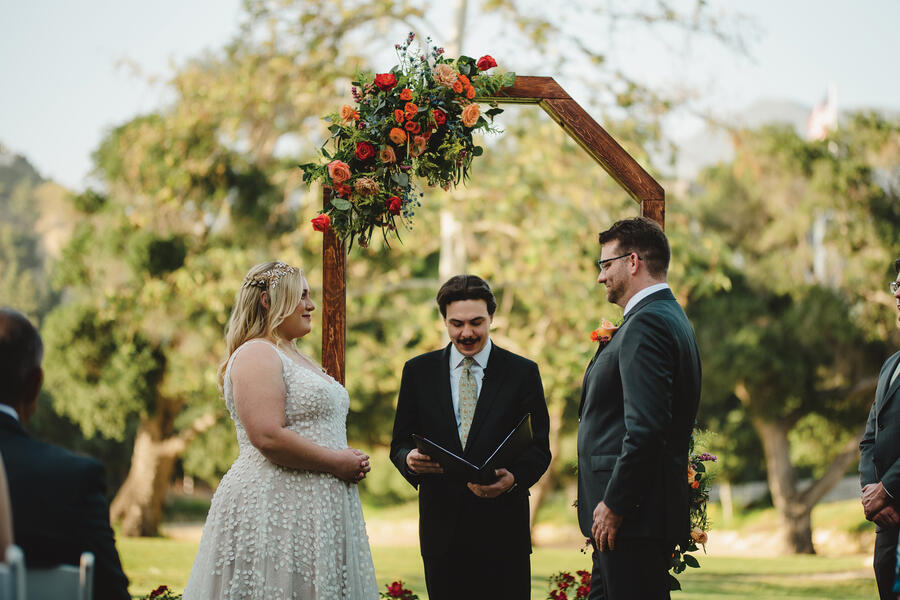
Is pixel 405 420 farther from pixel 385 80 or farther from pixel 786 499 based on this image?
pixel 786 499

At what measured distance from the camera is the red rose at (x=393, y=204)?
4.33 metres

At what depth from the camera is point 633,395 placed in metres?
3.33

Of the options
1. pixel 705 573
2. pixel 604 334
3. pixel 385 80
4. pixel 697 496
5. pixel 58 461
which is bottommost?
pixel 705 573

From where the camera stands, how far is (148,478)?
17750 mm

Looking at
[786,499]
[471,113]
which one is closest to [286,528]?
[471,113]

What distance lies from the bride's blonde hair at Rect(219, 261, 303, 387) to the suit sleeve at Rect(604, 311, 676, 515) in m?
1.43

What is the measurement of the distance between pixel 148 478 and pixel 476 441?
15359 mm

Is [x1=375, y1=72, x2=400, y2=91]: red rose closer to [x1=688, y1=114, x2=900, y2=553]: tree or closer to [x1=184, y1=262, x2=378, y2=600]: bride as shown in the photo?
[x1=184, y1=262, x2=378, y2=600]: bride

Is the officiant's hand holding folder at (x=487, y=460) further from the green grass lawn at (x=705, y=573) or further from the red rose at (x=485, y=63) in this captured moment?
the green grass lawn at (x=705, y=573)

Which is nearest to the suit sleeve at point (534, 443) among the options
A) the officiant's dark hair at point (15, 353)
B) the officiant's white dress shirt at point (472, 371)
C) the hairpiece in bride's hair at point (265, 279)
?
Answer: the officiant's white dress shirt at point (472, 371)

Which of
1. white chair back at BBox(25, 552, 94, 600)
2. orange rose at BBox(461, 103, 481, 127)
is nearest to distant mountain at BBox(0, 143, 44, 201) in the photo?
orange rose at BBox(461, 103, 481, 127)

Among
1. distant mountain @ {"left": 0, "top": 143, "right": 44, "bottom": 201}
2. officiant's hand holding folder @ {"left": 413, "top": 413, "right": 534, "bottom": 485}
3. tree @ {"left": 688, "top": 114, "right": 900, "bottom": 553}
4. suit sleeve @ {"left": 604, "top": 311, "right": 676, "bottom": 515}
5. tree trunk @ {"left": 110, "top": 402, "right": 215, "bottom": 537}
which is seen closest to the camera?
suit sleeve @ {"left": 604, "top": 311, "right": 676, "bottom": 515}

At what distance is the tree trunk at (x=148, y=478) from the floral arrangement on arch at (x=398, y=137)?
46.9 ft

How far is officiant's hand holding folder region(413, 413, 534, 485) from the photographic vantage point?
3.80m
